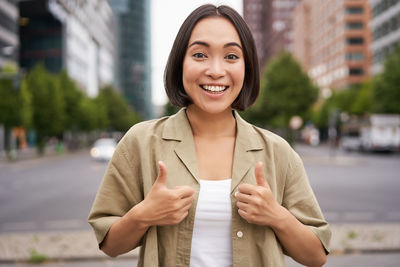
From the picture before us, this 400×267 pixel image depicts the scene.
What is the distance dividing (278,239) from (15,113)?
116 feet

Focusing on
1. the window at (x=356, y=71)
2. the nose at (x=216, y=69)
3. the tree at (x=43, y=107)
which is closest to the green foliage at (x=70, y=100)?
the tree at (x=43, y=107)

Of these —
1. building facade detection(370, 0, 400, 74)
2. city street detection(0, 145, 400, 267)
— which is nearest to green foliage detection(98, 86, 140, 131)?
building facade detection(370, 0, 400, 74)

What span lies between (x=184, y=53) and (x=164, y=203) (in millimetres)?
678

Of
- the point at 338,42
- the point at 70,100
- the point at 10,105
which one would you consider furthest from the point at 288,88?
the point at 338,42

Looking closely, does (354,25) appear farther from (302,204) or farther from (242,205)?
(242,205)

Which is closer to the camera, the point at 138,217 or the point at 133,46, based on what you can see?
the point at 138,217

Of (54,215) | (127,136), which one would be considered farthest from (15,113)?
(127,136)

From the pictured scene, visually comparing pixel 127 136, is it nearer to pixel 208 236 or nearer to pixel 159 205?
pixel 159 205

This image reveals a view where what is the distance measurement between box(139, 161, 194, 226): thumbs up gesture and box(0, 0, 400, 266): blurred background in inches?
39.4

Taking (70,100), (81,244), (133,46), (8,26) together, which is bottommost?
(81,244)

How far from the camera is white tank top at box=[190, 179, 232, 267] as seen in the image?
6.20ft

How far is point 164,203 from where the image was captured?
1728mm

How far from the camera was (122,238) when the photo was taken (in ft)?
6.05

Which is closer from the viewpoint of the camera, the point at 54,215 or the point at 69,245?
the point at 69,245
